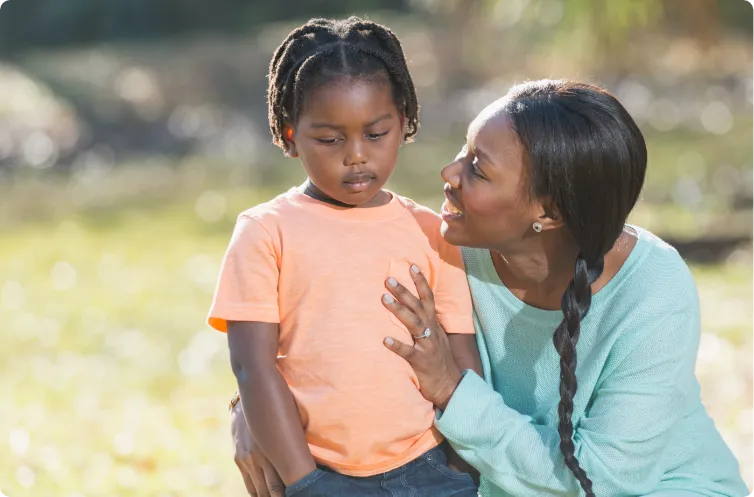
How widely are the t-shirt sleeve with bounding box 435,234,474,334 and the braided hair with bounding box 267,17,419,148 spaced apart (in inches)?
14.0

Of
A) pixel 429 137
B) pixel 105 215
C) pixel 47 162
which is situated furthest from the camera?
pixel 429 137

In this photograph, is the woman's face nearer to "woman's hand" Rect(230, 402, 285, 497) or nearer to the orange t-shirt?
the orange t-shirt

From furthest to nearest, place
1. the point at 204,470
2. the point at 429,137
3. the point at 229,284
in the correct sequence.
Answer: the point at 429,137 → the point at 204,470 → the point at 229,284

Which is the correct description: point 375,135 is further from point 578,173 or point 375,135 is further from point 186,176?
point 186,176

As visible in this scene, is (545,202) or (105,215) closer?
(545,202)

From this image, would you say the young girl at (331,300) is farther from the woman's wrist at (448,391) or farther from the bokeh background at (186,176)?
the bokeh background at (186,176)

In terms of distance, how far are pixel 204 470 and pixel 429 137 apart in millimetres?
11356

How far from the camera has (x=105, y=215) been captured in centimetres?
1118

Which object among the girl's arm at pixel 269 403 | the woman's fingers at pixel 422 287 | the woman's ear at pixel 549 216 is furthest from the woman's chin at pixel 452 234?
the girl's arm at pixel 269 403

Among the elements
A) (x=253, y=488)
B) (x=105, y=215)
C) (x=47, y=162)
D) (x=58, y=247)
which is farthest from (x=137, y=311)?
(x=47, y=162)

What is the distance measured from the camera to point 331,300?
236 cm

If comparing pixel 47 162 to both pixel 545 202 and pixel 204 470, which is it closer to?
pixel 204 470

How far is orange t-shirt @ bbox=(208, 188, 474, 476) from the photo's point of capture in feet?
7.70

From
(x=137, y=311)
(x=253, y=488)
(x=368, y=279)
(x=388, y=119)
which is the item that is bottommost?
(x=137, y=311)
